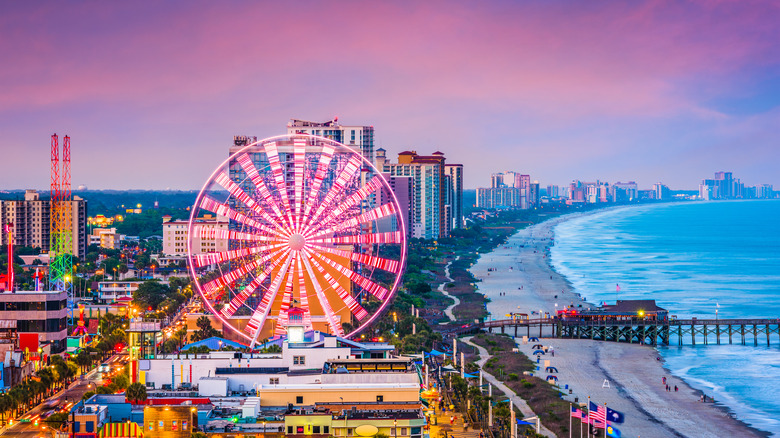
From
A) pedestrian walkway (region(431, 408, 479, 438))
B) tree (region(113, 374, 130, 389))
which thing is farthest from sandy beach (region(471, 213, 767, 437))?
tree (region(113, 374, 130, 389))

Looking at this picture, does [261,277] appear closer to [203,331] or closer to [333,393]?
[333,393]

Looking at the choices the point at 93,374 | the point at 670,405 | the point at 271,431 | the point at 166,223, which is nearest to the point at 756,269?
the point at 166,223

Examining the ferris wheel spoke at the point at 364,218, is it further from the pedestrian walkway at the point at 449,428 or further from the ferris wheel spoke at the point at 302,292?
the pedestrian walkway at the point at 449,428

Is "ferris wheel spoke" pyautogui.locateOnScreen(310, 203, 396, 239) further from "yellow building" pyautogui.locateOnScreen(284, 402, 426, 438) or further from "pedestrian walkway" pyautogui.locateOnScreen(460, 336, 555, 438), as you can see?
"yellow building" pyautogui.locateOnScreen(284, 402, 426, 438)

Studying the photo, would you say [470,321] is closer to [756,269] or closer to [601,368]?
[601,368]

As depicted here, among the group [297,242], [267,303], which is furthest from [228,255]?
[297,242]

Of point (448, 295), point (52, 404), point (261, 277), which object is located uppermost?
point (261, 277)

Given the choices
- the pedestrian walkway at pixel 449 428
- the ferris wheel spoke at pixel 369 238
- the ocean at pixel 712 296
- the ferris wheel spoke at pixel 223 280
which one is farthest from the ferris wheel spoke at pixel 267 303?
the ocean at pixel 712 296
